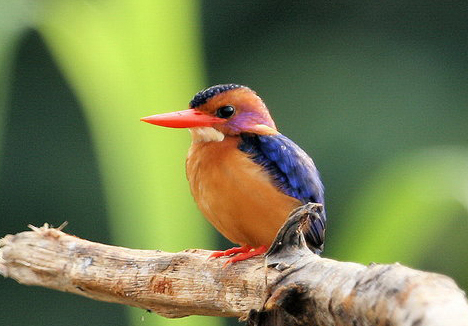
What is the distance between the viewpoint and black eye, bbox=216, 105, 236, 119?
2.31 m

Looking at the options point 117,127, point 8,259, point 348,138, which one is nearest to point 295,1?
point 348,138

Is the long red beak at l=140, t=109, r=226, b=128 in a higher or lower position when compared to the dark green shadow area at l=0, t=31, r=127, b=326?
higher

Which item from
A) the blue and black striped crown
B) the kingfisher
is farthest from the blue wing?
the blue and black striped crown

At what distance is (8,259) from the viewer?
2.06 metres

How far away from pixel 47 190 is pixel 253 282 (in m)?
3.12

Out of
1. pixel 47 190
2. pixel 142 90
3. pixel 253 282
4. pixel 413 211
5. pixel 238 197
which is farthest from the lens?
pixel 47 190

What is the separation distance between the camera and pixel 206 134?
2262 millimetres

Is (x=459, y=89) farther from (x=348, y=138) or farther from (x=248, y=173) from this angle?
(x=248, y=173)

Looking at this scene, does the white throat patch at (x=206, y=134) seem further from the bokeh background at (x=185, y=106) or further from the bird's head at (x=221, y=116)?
the bokeh background at (x=185, y=106)

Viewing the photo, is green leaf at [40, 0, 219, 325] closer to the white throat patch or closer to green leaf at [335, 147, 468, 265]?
the white throat patch

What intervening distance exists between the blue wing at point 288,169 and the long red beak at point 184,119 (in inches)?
3.6

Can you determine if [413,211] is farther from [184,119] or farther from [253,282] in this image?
[253,282]

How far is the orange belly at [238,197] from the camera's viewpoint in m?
2.13

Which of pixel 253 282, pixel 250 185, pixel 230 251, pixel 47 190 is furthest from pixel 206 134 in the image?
pixel 47 190
